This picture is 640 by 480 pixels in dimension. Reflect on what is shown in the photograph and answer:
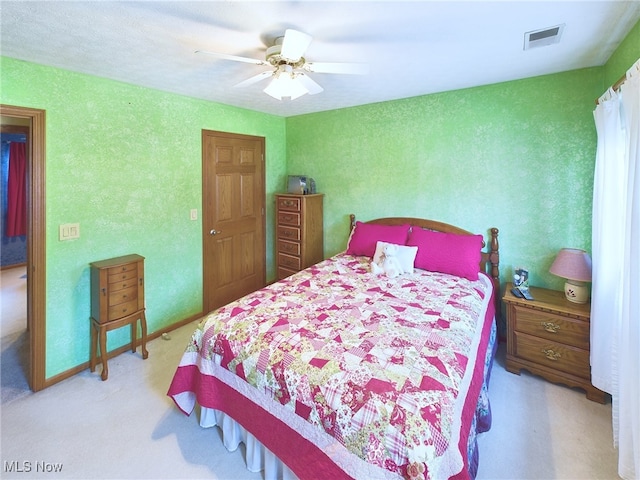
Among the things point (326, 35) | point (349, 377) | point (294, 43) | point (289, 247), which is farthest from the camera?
point (289, 247)

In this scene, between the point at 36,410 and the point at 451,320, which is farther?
the point at 36,410

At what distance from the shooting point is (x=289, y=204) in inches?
149

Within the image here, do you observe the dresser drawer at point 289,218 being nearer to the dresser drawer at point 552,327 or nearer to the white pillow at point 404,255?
the white pillow at point 404,255

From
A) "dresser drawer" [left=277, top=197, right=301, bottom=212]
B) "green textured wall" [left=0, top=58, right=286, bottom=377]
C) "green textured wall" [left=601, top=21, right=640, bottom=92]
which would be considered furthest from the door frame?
"green textured wall" [left=601, top=21, right=640, bottom=92]

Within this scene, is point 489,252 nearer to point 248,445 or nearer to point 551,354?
point 551,354

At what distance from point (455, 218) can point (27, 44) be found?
3.44 metres

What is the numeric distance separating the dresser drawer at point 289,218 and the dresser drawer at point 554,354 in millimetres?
2413

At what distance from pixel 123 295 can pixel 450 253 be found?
9.12ft

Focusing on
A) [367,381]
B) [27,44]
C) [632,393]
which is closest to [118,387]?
[367,381]

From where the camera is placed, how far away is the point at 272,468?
5.25 feet

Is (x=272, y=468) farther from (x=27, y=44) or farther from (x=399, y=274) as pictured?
(x=27, y=44)

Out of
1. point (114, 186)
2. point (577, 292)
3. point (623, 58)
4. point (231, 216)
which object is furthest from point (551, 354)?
point (114, 186)

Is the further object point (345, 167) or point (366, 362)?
point (345, 167)

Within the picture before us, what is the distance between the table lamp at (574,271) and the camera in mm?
2289
